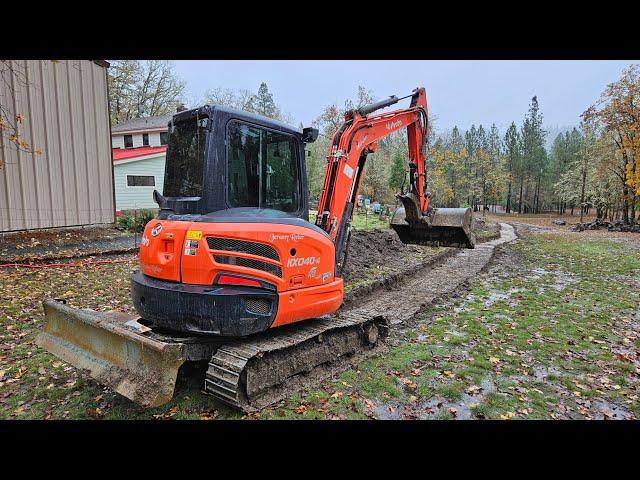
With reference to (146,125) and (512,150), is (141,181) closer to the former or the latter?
(146,125)

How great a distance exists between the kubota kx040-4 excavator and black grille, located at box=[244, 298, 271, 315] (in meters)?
0.01

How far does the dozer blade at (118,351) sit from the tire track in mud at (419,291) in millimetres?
3080

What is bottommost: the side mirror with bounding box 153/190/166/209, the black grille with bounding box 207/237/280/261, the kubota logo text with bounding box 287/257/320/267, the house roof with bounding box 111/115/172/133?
the kubota logo text with bounding box 287/257/320/267

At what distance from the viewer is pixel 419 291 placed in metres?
9.71

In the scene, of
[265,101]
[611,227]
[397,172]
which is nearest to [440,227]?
[611,227]

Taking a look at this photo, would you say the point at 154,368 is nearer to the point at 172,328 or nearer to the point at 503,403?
the point at 172,328

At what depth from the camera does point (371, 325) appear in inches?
231

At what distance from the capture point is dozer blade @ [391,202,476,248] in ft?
28.2

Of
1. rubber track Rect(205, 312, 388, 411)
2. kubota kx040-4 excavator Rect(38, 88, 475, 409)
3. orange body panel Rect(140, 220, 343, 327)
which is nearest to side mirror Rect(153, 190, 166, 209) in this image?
kubota kx040-4 excavator Rect(38, 88, 475, 409)

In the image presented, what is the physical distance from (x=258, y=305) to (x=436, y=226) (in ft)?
18.6

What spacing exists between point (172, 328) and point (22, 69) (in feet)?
48.1

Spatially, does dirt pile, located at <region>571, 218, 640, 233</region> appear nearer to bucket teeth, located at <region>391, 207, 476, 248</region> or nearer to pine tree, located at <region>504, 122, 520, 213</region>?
bucket teeth, located at <region>391, 207, 476, 248</region>

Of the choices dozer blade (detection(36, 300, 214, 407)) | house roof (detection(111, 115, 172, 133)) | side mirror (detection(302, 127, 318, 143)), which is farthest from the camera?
house roof (detection(111, 115, 172, 133))
